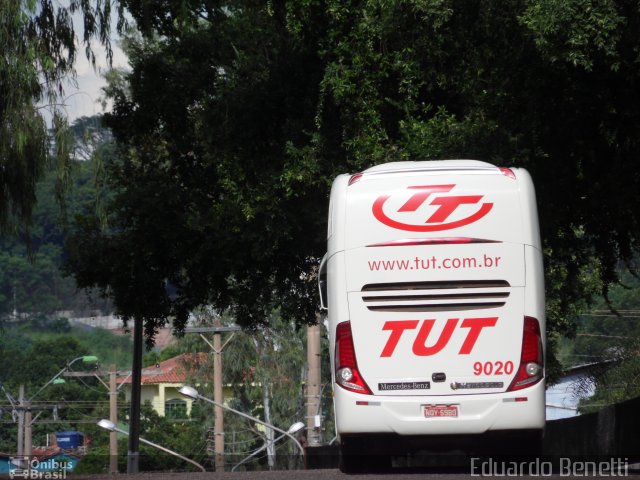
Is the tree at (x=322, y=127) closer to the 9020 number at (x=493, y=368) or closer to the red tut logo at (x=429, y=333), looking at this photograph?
the red tut logo at (x=429, y=333)

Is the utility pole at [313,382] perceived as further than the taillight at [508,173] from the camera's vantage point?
Yes

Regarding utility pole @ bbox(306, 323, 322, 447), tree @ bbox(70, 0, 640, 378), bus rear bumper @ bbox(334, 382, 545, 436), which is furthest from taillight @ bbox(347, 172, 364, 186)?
utility pole @ bbox(306, 323, 322, 447)

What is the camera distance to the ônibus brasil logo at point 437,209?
12992 millimetres

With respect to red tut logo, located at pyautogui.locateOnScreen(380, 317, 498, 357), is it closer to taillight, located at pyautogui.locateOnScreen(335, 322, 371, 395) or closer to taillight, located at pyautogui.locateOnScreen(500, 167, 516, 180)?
taillight, located at pyautogui.locateOnScreen(335, 322, 371, 395)

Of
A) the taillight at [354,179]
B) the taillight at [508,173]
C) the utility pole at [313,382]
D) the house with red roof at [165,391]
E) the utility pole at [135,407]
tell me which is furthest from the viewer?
the house with red roof at [165,391]

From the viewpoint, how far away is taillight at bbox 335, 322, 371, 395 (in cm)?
1310

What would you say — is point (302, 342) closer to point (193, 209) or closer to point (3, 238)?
point (193, 209)

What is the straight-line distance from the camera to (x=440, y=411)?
42.5ft

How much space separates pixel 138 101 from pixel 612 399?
96.8 ft

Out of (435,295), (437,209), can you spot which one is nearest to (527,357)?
(435,295)

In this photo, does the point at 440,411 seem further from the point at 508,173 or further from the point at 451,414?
the point at 508,173

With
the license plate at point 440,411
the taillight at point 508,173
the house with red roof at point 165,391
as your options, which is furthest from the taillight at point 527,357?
the house with red roof at point 165,391

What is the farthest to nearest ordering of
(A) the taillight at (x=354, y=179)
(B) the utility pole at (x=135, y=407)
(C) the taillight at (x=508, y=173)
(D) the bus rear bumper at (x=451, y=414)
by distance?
1. (B) the utility pole at (x=135, y=407)
2. (A) the taillight at (x=354, y=179)
3. (C) the taillight at (x=508, y=173)
4. (D) the bus rear bumper at (x=451, y=414)

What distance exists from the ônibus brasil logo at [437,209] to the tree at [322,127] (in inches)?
114
